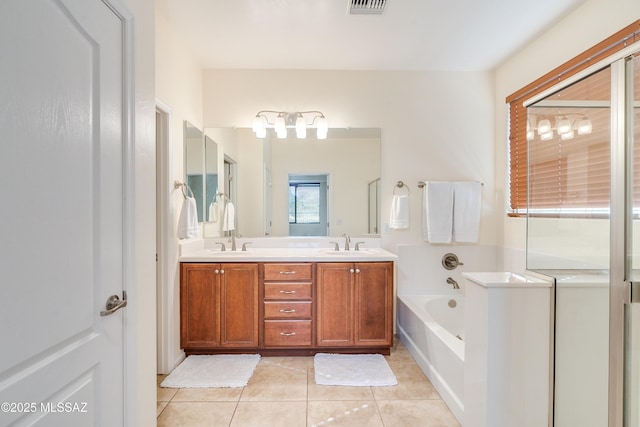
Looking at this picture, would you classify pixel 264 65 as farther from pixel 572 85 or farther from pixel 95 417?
pixel 95 417

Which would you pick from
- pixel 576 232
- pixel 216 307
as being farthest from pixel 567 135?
pixel 216 307

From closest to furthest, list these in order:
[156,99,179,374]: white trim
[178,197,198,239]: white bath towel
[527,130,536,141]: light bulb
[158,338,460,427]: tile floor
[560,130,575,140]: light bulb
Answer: [560,130,575,140]: light bulb, [527,130,536,141]: light bulb, [158,338,460,427]: tile floor, [156,99,179,374]: white trim, [178,197,198,239]: white bath towel

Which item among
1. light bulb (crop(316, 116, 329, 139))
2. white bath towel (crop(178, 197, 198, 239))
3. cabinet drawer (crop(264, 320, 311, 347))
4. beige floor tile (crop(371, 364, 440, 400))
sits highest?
light bulb (crop(316, 116, 329, 139))

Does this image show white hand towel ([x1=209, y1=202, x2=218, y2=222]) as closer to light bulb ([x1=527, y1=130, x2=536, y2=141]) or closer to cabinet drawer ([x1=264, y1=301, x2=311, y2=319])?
cabinet drawer ([x1=264, y1=301, x2=311, y2=319])

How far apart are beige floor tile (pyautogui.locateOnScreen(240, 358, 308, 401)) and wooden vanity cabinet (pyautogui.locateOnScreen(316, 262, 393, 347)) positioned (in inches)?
11.5

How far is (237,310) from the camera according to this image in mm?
2559

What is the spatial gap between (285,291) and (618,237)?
2064 millimetres

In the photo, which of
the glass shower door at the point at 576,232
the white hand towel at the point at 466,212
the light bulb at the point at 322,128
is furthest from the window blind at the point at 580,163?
the light bulb at the point at 322,128

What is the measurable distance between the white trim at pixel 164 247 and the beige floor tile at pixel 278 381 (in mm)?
712

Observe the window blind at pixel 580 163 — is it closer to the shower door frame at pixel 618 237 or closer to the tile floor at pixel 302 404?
the shower door frame at pixel 618 237

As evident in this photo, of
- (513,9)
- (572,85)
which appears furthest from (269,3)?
(572,85)

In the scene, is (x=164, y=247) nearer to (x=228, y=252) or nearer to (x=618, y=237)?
(x=228, y=252)

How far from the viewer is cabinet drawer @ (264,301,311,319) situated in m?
2.57

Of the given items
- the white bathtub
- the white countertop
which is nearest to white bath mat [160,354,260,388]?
the white countertop
